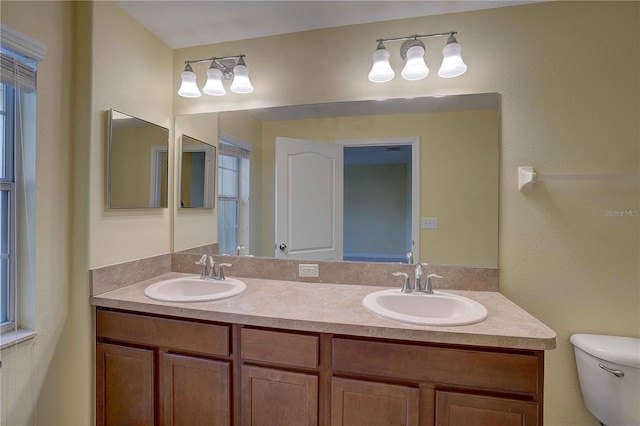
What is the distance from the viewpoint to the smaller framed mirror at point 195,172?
1.94 meters

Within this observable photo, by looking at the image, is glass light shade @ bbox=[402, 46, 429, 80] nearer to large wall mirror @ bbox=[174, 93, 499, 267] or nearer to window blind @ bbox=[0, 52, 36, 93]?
large wall mirror @ bbox=[174, 93, 499, 267]

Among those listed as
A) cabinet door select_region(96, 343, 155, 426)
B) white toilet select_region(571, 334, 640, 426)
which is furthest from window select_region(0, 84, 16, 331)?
white toilet select_region(571, 334, 640, 426)

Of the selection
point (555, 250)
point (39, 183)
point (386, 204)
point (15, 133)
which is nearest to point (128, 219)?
point (39, 183)

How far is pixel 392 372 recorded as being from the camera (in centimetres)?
110

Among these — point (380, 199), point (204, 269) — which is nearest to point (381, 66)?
point (380, 199)

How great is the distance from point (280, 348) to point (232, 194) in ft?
3.49

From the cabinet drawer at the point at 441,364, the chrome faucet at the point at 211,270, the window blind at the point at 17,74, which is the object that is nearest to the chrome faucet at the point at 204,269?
the chrome faucet at the point at 211,270

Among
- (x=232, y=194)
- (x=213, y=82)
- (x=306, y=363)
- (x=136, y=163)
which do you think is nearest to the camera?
(x=306, y=363)

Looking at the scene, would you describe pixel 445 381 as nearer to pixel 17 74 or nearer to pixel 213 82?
pixel 213 82

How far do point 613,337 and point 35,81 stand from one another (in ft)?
9.41

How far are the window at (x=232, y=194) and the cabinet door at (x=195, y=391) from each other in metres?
0.73

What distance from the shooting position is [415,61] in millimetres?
1483

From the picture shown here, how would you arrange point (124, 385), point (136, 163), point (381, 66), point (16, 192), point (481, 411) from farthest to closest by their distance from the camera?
point (136, 163) < point (381, 66) < point (124, 385) < point (16, 192) < point (481, 411)

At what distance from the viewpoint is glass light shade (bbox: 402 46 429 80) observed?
58.2 inches
